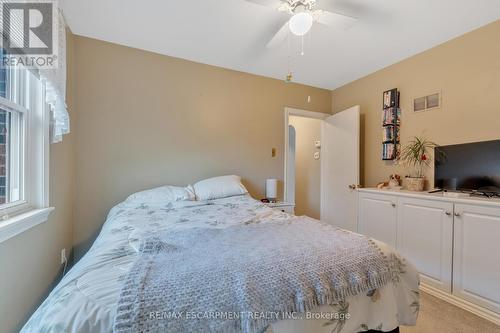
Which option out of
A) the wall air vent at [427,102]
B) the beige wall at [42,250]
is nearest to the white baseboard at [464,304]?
the wall air vent at [427,102]

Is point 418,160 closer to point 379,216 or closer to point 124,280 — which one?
point 379,216

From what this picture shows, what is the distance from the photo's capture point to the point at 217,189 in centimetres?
242

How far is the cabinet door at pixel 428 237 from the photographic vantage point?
1885 millimetres

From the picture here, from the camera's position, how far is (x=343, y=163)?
3150 millimetres

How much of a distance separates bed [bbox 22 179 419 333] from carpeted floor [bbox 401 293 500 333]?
599 mm

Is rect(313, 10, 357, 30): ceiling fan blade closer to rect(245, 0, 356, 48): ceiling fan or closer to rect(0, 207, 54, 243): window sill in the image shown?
rect(245, 0, 356, 48): ceiling fan

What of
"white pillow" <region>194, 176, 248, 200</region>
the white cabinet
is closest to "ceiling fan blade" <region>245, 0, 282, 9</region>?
"white pillow" <region>194, 176, 248, 200</region>

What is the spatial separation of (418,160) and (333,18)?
6.11 ft

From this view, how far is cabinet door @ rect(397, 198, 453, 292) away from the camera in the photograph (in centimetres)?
188

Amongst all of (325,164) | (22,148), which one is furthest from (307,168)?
(22,148)

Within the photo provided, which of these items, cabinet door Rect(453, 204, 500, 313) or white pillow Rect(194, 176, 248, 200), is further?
white pillow Rect(194, 176, 248, 200)

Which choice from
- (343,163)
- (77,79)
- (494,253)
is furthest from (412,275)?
(77,79)

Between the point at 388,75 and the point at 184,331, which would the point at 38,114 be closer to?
the point at 184,331

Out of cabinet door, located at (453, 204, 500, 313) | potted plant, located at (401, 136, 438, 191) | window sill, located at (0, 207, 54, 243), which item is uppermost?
potted plant, located at (401, 136, 438, 191)
